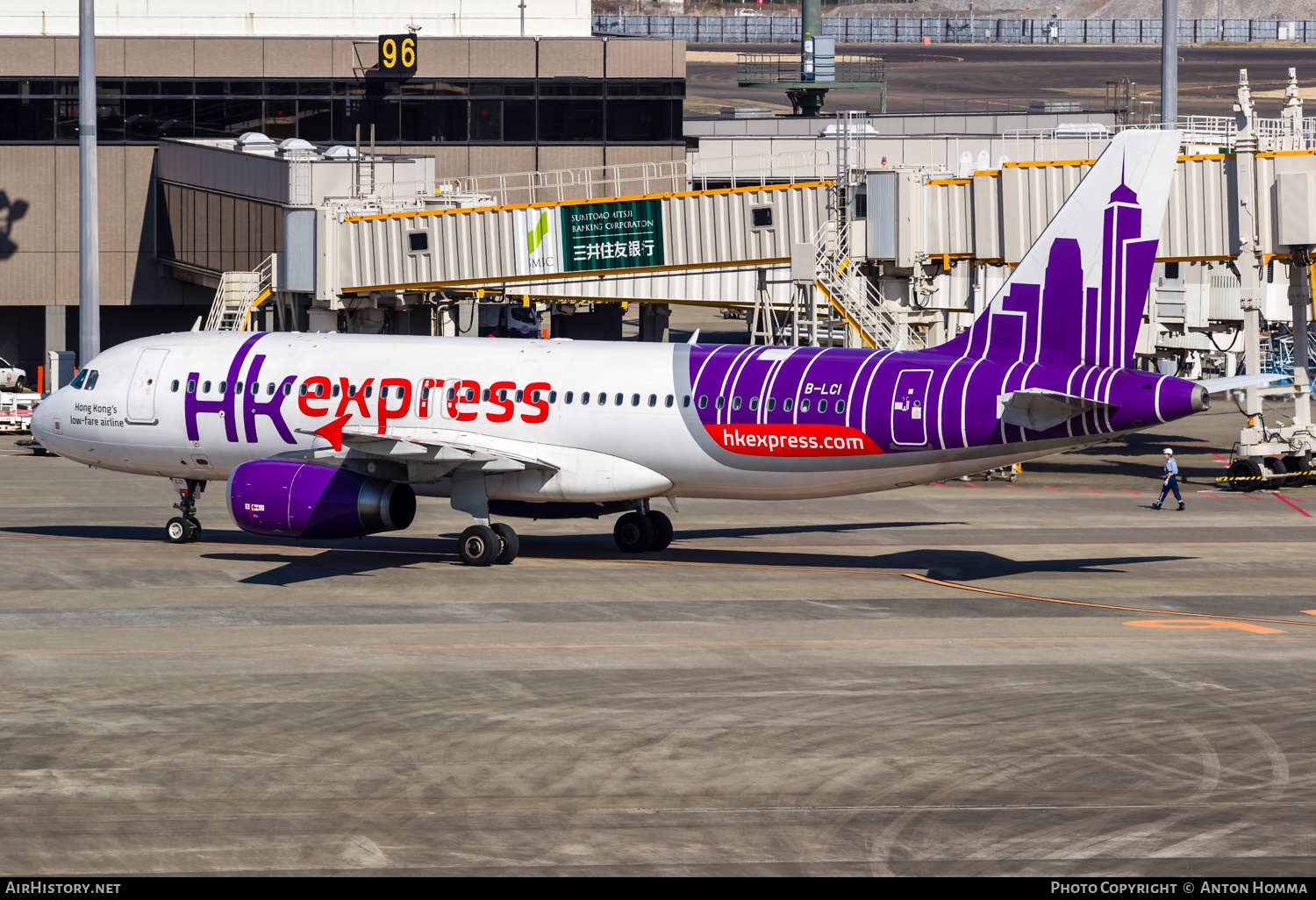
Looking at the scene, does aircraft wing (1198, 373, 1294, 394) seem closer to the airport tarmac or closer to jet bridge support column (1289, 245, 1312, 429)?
the airport tarmac

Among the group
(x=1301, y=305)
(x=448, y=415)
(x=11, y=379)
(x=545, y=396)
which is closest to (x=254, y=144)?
(x=11, y=379)

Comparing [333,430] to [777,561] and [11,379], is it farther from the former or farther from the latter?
[11,379]

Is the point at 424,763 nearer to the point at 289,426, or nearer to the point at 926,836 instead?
the point at 926,836

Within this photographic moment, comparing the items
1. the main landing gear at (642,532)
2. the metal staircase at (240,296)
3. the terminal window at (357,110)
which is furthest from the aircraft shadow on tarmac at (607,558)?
the terminal window at (357,110)

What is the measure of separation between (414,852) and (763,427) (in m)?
18.2

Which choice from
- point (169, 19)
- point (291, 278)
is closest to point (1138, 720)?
point (291, 278)

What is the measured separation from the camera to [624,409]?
3575 cm

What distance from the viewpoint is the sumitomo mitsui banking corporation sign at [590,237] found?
56000 millimetres

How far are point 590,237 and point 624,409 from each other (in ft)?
70.7

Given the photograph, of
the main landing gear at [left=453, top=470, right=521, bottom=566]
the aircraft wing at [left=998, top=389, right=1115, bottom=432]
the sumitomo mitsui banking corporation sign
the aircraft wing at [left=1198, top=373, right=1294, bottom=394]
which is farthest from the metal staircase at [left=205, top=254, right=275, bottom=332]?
the aircraft wing at [left=1198, top=373, right=1294, bottom=394]

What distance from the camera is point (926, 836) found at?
1820 centimetres

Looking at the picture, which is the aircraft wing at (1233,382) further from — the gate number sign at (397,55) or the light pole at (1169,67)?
the gate number sign at (397,55)

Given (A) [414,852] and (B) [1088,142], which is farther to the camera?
(B) [1088,142]

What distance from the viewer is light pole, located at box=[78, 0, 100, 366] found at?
201 feet
